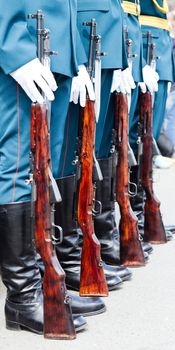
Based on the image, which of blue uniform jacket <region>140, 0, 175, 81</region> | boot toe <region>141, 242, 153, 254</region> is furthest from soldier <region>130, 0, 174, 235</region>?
boot toe <region>141, 242, 153, 254</region>

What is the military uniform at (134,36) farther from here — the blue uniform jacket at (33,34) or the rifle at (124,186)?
the blue uniform jacket at (33,34)

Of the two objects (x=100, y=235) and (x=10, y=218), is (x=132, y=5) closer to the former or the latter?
(x=100, y=235)

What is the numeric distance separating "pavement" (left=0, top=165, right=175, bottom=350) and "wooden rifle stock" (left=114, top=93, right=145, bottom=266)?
0.08 m

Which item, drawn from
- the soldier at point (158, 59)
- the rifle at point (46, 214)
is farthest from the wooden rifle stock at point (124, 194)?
the rifle at point (46, 214)

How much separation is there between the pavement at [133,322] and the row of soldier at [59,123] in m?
0.06

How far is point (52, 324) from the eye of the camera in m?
3.04

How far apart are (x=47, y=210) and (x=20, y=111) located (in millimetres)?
381

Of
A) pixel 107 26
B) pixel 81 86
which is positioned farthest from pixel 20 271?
pixel 107 26

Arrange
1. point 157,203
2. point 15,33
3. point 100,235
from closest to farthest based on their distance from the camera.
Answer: point 15,33, point 100,235, point 157,203

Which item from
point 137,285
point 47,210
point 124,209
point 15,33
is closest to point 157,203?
point 124,209

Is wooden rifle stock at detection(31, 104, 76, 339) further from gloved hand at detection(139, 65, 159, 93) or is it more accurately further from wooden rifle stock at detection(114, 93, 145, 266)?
gloved hand at detection(139, 65, 159, 93)

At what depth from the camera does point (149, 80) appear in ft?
14.9

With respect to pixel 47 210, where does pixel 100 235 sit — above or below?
below

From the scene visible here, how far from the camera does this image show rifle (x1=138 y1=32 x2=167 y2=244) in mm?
4547
